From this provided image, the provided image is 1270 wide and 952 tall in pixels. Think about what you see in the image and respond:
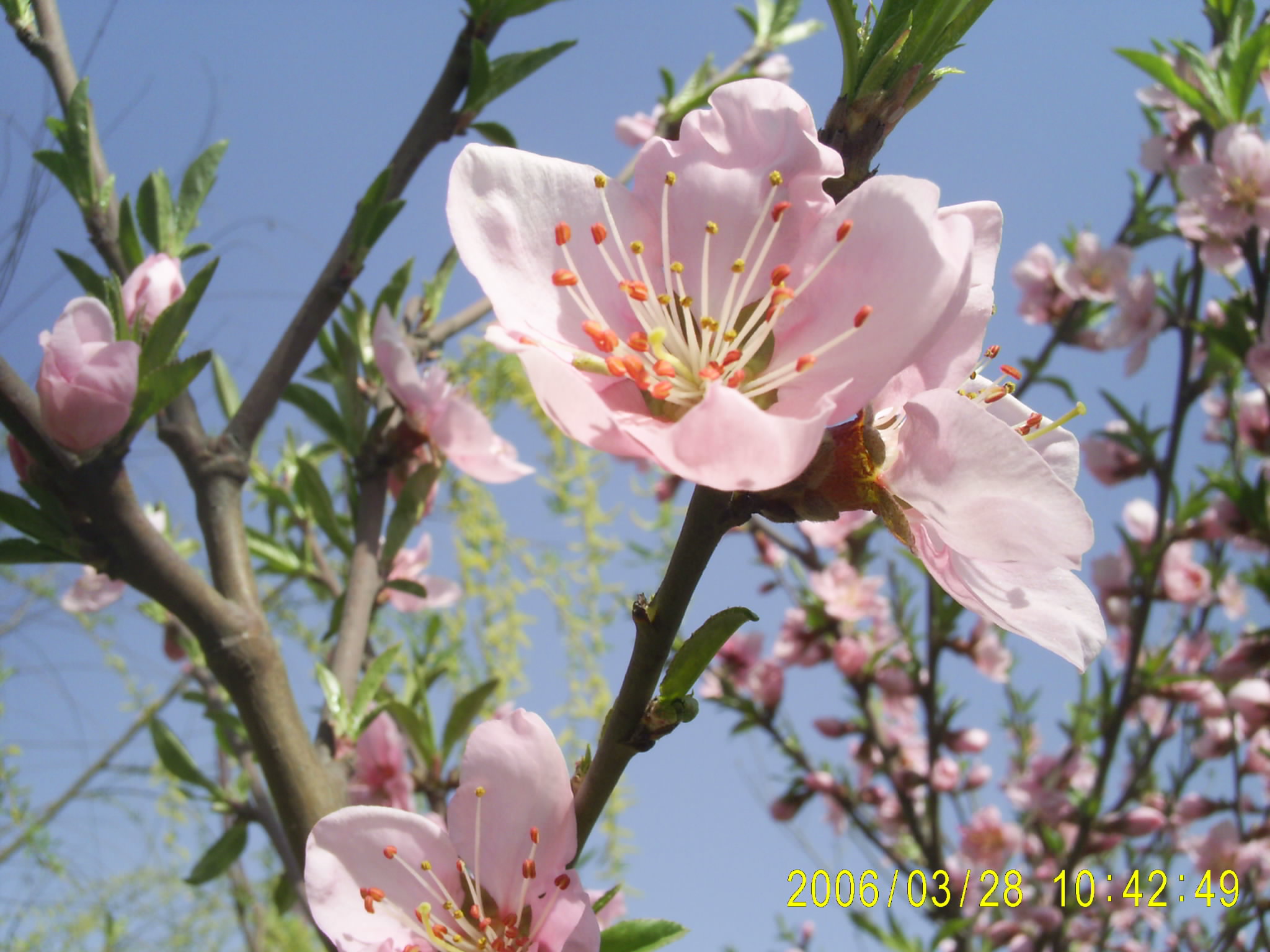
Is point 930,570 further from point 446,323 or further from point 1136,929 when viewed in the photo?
point 1136,929

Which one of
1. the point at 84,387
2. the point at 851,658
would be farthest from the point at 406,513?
the point at 851,658

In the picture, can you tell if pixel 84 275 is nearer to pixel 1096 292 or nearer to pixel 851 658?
pixel 851 658

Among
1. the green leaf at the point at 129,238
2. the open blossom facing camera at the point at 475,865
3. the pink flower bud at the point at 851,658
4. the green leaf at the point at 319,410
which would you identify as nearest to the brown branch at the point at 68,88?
the green leaf at the point at 129,238

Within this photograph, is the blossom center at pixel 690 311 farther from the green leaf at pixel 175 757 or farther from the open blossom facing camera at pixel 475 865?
the green leaf at pixel 175 757

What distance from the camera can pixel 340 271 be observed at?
113cm

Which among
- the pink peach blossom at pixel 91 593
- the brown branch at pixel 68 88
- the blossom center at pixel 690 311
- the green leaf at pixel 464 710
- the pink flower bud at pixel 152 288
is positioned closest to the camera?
the blossom center at pixel 690 311

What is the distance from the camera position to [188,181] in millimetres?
1233

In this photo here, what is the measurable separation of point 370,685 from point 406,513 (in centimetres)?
27

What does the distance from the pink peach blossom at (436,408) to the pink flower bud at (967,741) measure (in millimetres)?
2193

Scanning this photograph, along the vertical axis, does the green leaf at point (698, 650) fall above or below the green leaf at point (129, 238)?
below

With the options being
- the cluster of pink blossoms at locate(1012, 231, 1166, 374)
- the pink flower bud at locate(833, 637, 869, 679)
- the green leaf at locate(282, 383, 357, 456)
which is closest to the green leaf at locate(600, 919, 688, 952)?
the green leaf at locate(282, 383, 357, 456)

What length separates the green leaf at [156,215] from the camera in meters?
1.18

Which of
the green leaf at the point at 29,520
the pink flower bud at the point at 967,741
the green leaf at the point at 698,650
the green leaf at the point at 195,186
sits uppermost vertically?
the green leaf at the point at 195,186

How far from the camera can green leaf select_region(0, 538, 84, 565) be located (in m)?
0.86
